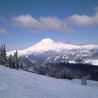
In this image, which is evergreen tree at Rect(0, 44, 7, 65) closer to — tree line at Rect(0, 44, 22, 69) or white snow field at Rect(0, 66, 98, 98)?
tree line at Rect(0, 44, 22, 69)

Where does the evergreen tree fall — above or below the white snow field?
above

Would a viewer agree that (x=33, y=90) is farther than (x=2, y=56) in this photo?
No

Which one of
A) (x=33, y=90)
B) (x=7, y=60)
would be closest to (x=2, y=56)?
(x=7, y=60)

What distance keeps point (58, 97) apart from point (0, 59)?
73138 millimetres

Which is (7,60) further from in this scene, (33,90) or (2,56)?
(33,90)

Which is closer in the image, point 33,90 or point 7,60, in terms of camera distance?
point 33,90

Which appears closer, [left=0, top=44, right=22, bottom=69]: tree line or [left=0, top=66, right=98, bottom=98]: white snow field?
[left=0, top=66, right=98, bottom=98]: white snow field

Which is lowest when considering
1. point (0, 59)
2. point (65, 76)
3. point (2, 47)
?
point (65, 76)

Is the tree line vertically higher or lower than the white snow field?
higher

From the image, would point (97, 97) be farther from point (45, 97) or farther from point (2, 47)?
point (2, 47)

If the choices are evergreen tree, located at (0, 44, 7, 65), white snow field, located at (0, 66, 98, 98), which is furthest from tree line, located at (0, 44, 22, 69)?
white snow field, located at (0, 66, 98, 98)

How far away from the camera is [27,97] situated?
21016 mm

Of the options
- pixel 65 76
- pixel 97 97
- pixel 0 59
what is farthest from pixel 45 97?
pixel 65 76

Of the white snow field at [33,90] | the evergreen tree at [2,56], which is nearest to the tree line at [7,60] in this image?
the evergreen tree at [2,56]
